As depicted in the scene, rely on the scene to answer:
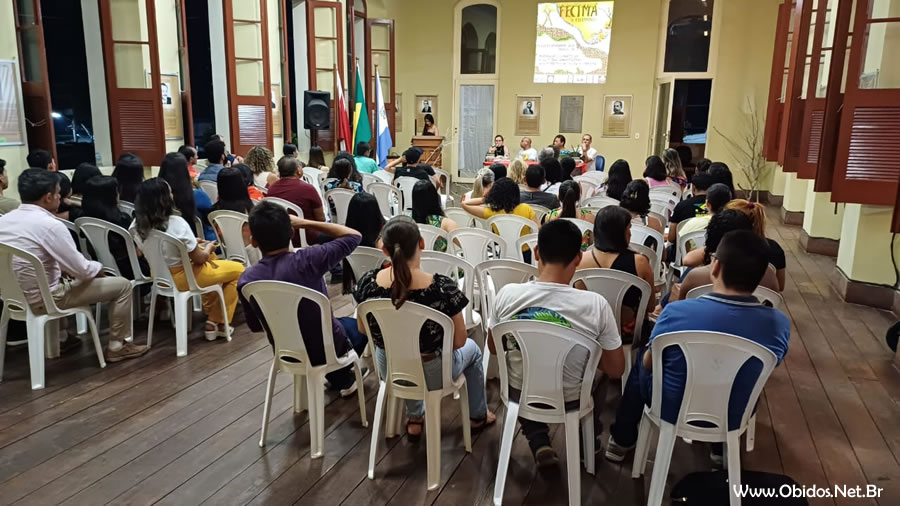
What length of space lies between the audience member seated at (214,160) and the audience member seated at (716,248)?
4.11 m

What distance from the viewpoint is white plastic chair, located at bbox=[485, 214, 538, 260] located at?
392 centimetres

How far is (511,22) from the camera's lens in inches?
472

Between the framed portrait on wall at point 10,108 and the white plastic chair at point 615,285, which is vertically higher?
the framed portrait on wall at point 10,108

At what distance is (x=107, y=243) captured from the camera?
379 cm

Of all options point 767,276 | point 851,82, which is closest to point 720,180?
point 851,82

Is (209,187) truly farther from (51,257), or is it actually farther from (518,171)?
→ (518,171)

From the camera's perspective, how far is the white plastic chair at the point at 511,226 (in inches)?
154

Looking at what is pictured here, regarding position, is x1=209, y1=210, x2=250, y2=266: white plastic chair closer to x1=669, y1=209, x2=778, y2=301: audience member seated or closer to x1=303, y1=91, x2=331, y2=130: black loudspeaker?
x1=669, y1=209, x2=778, y2=301: audience member seated

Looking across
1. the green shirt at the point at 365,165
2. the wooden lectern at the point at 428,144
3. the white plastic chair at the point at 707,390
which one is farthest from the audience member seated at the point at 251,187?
the wooden lectern at the point at 428,144

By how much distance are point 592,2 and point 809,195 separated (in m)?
6.28

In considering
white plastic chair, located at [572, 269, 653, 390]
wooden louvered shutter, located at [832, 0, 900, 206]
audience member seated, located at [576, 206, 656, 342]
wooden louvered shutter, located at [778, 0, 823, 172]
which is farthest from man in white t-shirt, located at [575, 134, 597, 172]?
white plastic chair, located at [572, 269, 653, 390]

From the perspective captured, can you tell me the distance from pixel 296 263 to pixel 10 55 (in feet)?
13.1

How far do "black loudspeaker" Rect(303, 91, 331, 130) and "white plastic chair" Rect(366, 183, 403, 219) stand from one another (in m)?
3.33

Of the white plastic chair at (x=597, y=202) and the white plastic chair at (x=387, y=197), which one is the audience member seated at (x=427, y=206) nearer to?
the white plastic chair at (x=597, y=202)
